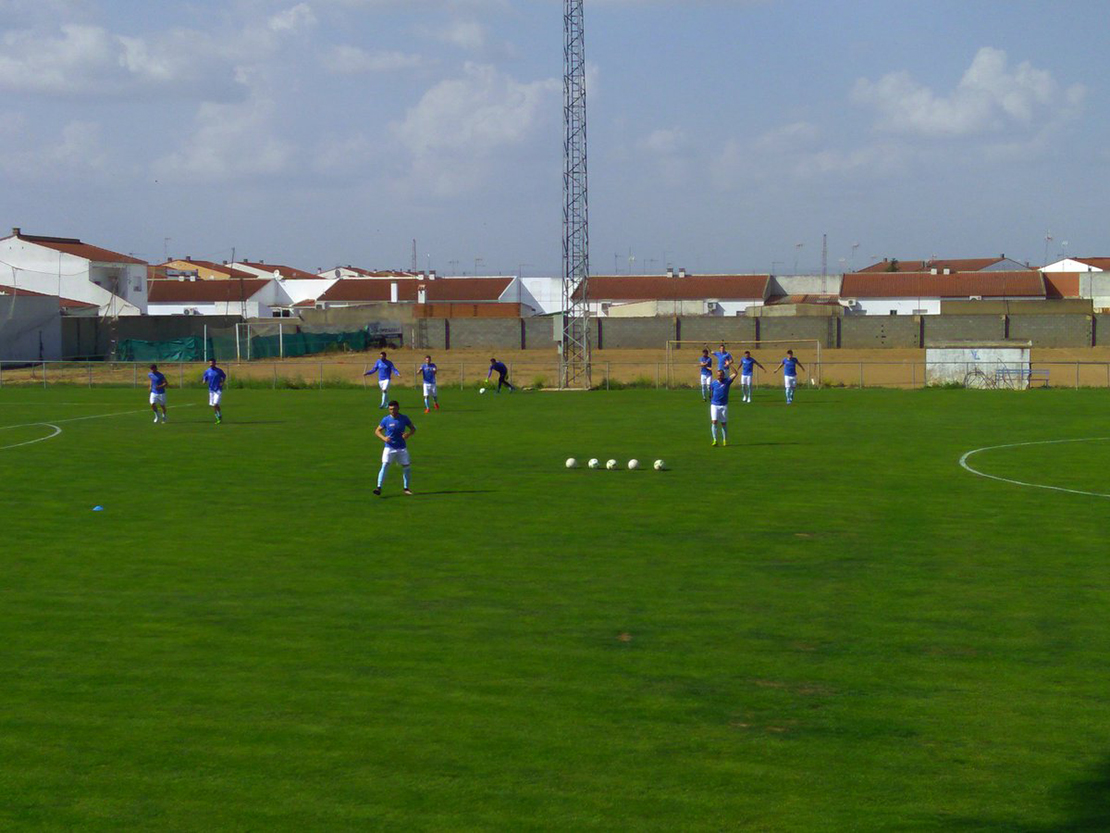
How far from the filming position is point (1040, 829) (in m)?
8.33

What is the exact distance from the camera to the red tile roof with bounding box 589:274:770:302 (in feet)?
405

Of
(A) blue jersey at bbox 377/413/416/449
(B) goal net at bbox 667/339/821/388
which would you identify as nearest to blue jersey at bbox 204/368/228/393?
(A) blue jersey at bbox 377/413/416/449

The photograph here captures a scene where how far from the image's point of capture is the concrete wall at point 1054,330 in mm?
88125

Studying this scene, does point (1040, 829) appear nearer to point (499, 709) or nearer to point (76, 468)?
point (499, 709)

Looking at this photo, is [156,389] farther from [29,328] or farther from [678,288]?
[678,288]

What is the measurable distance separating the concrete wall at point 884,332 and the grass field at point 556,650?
6728 centimetres

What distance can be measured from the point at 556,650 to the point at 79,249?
10860 centimetres

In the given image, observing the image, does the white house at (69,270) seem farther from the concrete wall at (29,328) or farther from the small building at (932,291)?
the small building at (932,291)

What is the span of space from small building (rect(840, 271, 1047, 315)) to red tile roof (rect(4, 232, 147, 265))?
65916 mm

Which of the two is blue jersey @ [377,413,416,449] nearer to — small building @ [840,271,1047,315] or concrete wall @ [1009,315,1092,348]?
concrete wall @ [1009,315,1092,348]

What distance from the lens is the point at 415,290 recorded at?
433 feet

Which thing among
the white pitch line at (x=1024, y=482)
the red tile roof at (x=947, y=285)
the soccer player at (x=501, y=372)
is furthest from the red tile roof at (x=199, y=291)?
the white pitch line at (x=1024, y=482)

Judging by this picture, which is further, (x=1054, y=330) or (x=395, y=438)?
(x=1054, y=330)

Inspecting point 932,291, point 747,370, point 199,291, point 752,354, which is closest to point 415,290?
point 199,291
